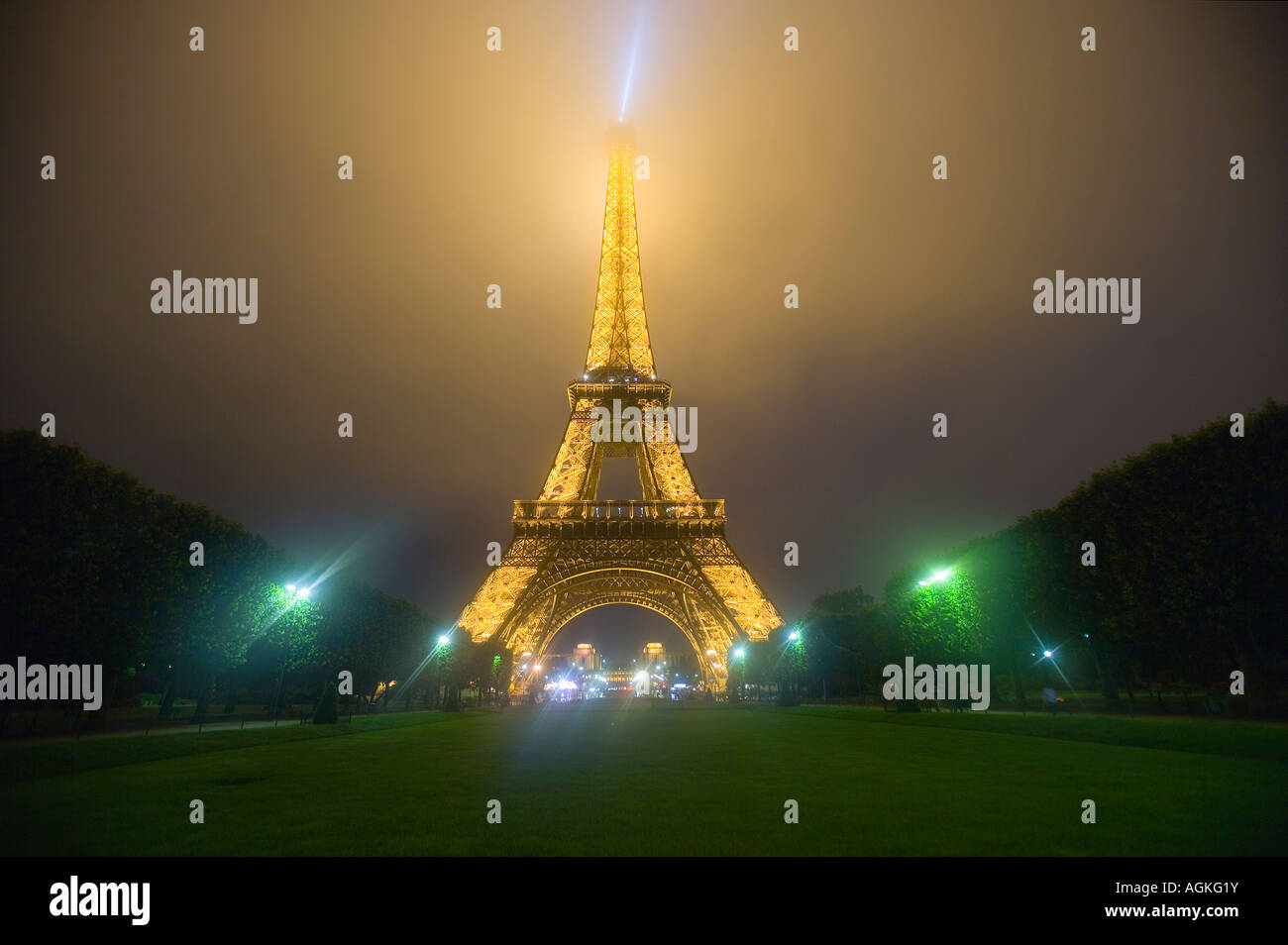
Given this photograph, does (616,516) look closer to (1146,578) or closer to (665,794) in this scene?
(1146,578)

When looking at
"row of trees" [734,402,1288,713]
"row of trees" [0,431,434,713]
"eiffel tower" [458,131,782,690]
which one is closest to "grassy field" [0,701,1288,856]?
"row of trees" [0,431,434,713]

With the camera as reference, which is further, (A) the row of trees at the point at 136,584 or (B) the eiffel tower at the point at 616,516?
(B) the eiffel tower at the point at 616,516

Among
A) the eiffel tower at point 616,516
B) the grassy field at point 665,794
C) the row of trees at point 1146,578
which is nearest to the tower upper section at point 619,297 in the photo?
the eiffel tower at point 616,516

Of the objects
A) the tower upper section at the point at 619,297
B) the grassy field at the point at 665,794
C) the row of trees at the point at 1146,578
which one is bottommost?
the grassy field at the point at 665,794

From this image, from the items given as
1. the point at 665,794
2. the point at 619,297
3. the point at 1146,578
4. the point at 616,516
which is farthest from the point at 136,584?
the point at 619,297

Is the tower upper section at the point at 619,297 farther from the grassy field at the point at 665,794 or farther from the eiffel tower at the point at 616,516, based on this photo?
the grassy field at the point at 665,794
